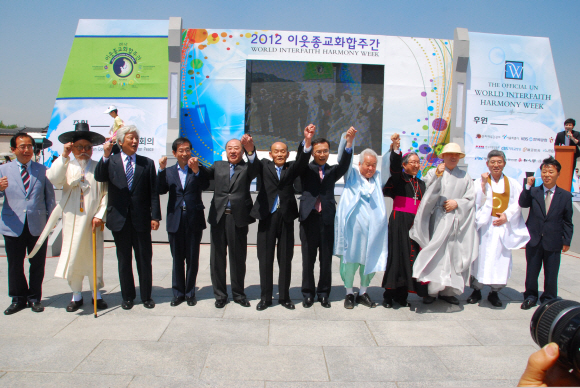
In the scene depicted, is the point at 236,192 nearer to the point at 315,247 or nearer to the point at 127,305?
the point at 315,247

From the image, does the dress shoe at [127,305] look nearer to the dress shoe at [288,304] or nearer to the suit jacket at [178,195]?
the suit jacket at [178,195]

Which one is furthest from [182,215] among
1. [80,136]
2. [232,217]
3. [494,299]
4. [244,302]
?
[494,299]

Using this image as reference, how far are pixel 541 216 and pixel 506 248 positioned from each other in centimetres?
55

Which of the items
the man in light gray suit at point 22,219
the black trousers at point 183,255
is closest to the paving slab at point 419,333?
the black trousers at point 183,255

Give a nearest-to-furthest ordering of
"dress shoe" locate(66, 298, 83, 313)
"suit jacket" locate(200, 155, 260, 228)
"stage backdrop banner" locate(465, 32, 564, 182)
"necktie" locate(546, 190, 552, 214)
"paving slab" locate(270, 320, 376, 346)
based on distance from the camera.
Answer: "paving slab" locate(270, 320, 376, 346) → "dress shoe" locate(66, 298, 83, 313) → "suit jacket" locate(200, 155, 260, 228) → "necktie" locate(546, 190, 552, 214) → "stage backdrop banner" locate(465, 32, 564, 182)

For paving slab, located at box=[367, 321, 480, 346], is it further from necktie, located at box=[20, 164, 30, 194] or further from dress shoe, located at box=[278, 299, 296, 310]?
necktie, located at box=[20, 164, 30, 194]

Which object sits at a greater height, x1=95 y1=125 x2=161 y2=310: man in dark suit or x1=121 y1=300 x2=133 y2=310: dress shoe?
x1=95 y1=125 x2=161 y2=310: man in dark suit

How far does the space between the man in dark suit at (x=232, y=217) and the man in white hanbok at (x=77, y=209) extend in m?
1.21

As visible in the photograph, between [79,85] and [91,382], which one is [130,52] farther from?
[91,382]

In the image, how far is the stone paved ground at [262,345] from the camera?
2.97m

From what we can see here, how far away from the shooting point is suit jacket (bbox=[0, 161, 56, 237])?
169 inches

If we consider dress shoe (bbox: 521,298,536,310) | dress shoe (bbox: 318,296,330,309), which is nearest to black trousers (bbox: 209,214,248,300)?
dress shoe (bbox: 318,296,330,309)

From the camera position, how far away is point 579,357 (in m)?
1.31

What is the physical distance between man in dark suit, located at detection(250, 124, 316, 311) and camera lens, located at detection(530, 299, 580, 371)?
3.13m
